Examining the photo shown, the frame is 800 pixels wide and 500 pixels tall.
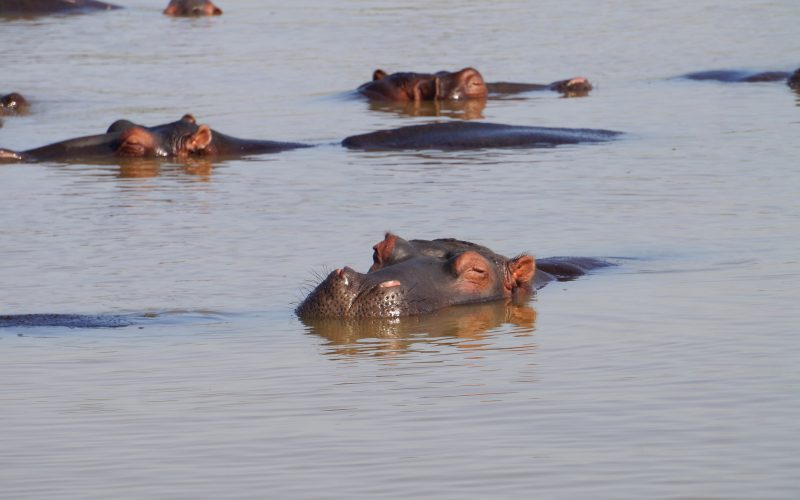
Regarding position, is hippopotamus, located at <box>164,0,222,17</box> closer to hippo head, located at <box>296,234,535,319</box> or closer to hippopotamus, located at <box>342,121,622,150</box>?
hippopotamus, located at <box>342,121,622,150</box>

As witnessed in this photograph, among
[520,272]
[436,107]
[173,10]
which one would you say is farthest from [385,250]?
[173,10]

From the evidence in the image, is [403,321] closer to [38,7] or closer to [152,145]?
[152,145]

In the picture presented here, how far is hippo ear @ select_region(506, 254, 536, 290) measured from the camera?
7852 mm

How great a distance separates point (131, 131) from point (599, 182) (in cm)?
391

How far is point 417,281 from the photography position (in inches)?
295

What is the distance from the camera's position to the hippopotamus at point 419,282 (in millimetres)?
7297

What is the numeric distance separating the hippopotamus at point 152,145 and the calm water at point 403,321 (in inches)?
14.9

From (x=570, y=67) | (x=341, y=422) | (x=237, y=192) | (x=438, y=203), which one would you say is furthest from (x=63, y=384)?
(x=570, y=67)

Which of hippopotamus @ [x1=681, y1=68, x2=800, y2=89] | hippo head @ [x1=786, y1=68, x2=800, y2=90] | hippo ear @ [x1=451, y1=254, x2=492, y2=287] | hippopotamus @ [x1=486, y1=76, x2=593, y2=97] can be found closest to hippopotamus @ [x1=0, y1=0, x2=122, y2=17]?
hippopotamus @ [x1=486, y1=76, x2=593, y2=97]

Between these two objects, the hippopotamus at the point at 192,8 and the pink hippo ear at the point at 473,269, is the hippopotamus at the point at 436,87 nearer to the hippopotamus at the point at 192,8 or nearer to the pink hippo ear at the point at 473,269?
the pink hippo ear at the point at 473,269

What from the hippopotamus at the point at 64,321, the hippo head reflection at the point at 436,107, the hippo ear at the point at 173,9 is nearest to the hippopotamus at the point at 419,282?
the hippopotamus at the point at 64,321

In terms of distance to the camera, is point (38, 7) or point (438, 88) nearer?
point (438, 88)

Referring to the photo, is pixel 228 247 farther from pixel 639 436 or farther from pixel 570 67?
pixel 570 67

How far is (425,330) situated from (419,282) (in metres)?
0.29
